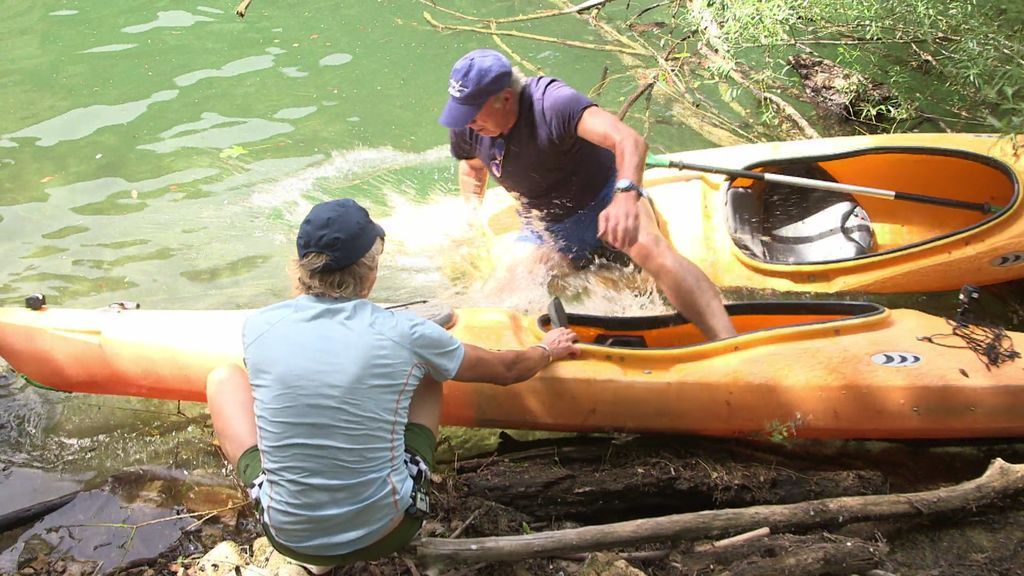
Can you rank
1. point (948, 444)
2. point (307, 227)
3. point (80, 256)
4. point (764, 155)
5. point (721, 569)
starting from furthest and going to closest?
point (80, 256) → point (764, 155) → point (948, 444) → point (721, 569) → point (307, 227)

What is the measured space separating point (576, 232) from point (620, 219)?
0.79 meters

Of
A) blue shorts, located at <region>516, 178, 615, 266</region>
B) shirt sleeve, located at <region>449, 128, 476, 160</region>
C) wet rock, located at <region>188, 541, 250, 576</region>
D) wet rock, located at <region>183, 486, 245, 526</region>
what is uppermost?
shirt sleeve, located at <region>449, 128, 476, 160</region>

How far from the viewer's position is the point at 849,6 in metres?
5.02

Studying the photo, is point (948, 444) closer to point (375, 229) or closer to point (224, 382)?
point (375, 229)

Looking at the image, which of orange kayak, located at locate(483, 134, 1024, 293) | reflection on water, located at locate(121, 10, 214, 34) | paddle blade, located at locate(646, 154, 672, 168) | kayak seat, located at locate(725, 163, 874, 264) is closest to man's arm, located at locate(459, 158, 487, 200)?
orange kayak, located at locate(483, 134, 1024, 293)

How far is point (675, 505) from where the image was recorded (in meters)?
2.90

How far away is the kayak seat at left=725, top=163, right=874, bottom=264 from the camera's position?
160 inches

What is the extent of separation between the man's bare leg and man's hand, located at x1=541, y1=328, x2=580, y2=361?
1.74 feet

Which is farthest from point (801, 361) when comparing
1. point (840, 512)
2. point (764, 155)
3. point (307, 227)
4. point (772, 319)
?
point (307, 227)

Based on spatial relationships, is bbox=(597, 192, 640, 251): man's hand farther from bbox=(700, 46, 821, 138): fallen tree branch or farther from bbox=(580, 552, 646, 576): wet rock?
bbox=(700, 46, 821, 138): fallen tree branch

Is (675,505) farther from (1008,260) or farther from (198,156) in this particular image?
(198,156)

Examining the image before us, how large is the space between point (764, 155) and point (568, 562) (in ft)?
8.33

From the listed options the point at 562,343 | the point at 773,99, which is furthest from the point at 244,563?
the point at 773,99

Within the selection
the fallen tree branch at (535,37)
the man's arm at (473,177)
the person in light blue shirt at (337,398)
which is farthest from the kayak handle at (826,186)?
the fallen tree branch at (535,37)
